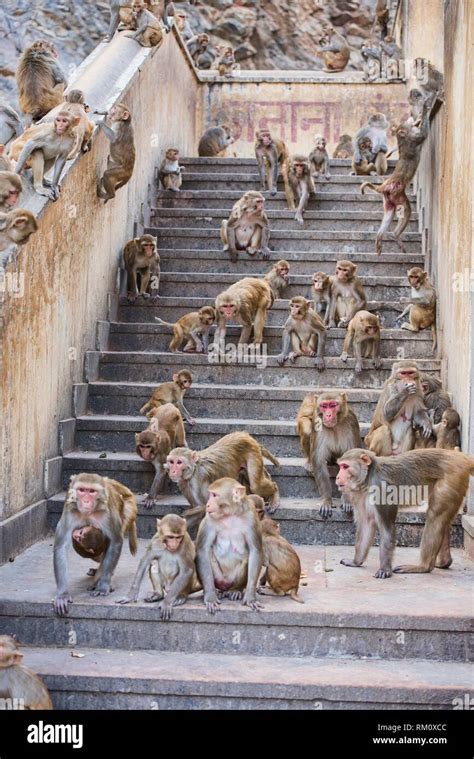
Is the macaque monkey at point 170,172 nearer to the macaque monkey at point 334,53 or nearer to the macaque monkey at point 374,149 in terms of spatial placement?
the macaque monkey at point 374,149

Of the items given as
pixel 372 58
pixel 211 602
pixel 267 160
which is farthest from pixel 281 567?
pixel 372 58

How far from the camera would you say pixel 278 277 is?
1066cm

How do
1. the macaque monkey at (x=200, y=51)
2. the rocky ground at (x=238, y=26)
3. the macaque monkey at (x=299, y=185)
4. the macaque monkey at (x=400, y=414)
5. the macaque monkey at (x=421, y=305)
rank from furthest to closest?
the rocky ground at (x=238, y=26) → the macaque monkey at (x=200, y=51) → the macaque monkey at (x=299, y=185) → the macaque monkey at (x=421, y=305) → the macaque monkey at (x=400, y=414)

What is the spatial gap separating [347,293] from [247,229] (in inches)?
73.2

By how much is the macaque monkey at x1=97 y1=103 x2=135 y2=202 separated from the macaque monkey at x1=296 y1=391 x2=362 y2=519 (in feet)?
10.8

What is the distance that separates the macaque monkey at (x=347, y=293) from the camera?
992 centimetres

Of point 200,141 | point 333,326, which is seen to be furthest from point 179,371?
point 200,141

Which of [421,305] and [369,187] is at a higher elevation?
[369,187]

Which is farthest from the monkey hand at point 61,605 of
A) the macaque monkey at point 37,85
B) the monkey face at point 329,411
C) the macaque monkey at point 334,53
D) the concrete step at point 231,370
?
the macaque monkey at point 334,53

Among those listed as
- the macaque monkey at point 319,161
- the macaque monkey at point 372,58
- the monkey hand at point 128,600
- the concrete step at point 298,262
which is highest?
the macaque monkey at point 372,58

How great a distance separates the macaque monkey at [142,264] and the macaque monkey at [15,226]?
3379 millimetres

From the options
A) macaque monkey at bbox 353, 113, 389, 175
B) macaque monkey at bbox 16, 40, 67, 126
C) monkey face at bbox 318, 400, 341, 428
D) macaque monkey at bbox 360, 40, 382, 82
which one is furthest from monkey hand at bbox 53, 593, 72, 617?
macaque monkey at bbox 360, 40, 382, 82

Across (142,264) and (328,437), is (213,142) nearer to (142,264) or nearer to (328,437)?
(142,264)

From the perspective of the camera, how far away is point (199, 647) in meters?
6.05
